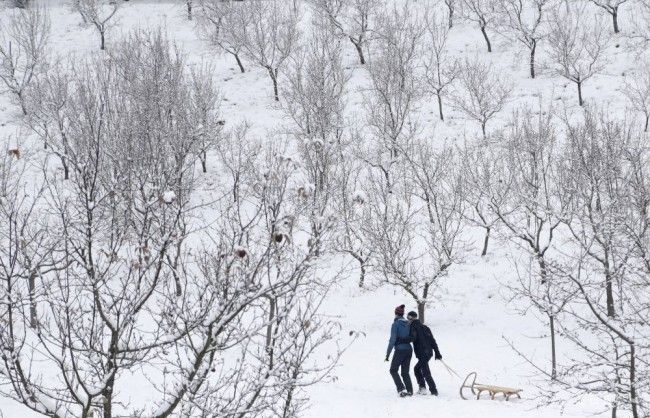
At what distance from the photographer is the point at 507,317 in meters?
19.0

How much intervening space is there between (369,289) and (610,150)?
29.1 feet

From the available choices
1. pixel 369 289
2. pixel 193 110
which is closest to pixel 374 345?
pixel 369 289

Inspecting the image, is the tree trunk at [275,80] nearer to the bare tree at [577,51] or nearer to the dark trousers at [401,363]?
the bare tree at [577,51]

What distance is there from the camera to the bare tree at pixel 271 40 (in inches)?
1364

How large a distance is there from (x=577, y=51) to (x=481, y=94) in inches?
272

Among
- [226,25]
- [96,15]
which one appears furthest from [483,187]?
[96,15]

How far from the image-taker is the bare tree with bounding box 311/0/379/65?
1462 inches

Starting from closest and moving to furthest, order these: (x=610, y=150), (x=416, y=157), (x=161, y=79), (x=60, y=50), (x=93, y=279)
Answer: (x=93, y=279) < (x=610, y=150) < (x=161, y=79) < (x=416, y=157) < (x=60, y=50)

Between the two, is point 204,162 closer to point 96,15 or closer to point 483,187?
point 483,187

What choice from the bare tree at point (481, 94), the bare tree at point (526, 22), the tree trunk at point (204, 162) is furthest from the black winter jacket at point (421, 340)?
the bare tree at point (526, 22)

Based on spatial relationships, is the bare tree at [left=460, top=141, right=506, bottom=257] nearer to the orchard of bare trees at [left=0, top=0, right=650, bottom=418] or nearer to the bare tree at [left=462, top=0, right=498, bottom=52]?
the orchard of bare trees at [left=0, top=0, right=650, bottom=418]

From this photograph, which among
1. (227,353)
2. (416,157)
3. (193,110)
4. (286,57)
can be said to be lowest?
(227,353)

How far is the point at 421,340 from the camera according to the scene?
11.1 metres

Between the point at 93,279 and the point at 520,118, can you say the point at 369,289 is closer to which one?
the point at 520,118
